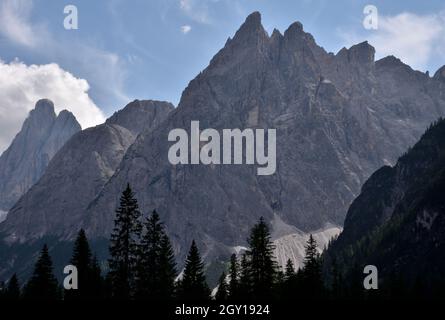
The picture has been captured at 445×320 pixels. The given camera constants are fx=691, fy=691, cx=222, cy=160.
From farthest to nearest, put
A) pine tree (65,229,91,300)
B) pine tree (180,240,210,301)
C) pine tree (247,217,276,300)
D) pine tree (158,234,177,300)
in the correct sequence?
1. pine tree (180,240,210,301)
2. pine tree (247,217,276,300)
3. pine tree (158,234,177,300)
4. pine tree (65,229,91,300)

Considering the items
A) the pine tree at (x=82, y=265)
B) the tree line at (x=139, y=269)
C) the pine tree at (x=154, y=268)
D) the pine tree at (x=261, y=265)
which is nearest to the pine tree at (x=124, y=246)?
the tree line at (x=139, y=269)

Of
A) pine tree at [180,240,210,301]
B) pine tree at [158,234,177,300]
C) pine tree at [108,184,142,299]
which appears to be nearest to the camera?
pine tree at [108,184,142,299]

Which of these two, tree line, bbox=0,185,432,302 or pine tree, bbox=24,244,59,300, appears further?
pine tree, bbox=24,244,59,300

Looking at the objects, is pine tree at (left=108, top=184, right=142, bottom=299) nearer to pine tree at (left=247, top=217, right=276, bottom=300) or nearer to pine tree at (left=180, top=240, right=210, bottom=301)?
pine tree at (left=180, top=240, right=210, bottom=301)

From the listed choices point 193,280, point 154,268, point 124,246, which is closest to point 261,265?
point 193,280

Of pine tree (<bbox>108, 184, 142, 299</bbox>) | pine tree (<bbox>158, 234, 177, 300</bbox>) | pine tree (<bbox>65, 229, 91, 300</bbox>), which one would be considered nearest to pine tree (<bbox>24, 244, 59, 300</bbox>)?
pine tree (<bbox>65, 229, 91, 300</bbox>)

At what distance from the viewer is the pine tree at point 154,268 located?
62656 mm

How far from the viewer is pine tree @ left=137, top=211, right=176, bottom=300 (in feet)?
206

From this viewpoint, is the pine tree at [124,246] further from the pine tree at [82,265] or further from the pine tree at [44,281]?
the pine tree at [44,281]

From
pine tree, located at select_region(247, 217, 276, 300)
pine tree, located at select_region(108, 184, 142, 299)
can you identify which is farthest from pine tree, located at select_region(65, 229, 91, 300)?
pine tree, located at select_region(247, 217, 276, 300)

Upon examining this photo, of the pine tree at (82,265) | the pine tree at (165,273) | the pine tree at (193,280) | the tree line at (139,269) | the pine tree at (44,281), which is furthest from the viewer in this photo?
the pine tree at (193,280)

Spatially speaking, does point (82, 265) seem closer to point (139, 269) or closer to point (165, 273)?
point (139, 269)
